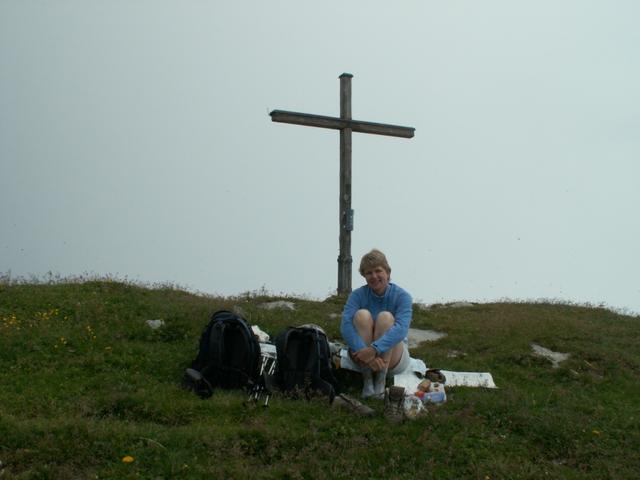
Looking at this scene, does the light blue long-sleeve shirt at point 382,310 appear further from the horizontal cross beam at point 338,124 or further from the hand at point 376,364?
the horizontal cross beam at point 338,124

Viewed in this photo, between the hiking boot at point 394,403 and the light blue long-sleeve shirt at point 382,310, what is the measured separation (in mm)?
752

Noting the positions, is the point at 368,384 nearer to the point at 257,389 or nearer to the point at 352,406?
the point at 352,406

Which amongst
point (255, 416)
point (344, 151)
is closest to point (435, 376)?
point (255, 416)

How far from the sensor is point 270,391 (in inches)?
280

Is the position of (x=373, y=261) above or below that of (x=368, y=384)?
above

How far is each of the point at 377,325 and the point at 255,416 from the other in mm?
1809

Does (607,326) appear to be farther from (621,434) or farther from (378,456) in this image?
(378,456)

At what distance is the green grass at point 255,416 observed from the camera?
551cm

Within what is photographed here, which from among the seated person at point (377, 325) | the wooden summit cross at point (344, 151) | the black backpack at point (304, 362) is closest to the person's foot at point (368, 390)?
the seated person at point (377, 325)

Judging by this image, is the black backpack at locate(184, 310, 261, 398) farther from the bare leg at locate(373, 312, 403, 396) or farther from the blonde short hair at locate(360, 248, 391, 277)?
the blonde short hair at locate(360, 248, 391, 277)

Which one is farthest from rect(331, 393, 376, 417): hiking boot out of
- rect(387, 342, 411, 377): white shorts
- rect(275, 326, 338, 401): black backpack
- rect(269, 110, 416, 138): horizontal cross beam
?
rect(269, 110, 416, 138): horizontal cross beam

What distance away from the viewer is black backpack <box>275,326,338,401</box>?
710cm

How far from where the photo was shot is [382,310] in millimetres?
7824

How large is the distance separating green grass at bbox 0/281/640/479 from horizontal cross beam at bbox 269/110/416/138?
4789 mm
